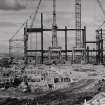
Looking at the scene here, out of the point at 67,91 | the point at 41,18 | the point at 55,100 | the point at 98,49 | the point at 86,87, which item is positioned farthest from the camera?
the point at 41,18

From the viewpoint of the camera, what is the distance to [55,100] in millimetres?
30578

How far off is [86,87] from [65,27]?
256ft

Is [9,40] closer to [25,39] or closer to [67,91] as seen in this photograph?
[25,39]

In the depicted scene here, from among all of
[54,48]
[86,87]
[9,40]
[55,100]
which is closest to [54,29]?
[54,48]

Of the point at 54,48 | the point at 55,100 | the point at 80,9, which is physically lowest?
the point at 55,100

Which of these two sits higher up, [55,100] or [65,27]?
[65,27]

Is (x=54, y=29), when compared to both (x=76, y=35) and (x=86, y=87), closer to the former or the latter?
(x=76, y=35)

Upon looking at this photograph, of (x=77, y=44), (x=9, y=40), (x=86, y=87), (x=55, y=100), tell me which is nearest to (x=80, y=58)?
(x=77, y=44)

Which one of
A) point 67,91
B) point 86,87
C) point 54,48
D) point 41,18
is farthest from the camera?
point 41,18

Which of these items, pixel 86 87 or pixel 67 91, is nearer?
pixel 67 91

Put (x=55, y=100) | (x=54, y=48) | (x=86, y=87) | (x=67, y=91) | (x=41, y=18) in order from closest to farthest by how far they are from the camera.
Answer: (x=55, y=100)
(x=67, y=91)
(x=86, y=87)
(x=54, y=48)
(x=41, y=18)

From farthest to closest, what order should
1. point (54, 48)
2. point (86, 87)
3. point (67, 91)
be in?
1. point (54, 48)
2. point (86, 87)
3. point (67, 91)

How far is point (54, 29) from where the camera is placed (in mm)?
110750

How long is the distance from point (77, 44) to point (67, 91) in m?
78.9
